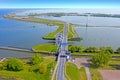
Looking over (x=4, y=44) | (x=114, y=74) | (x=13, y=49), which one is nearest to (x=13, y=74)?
(x=114, y=74)

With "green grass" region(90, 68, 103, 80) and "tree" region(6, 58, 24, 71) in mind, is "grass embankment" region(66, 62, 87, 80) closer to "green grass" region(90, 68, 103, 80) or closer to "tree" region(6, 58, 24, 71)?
"green grass" region(90, 68, 103, 80)

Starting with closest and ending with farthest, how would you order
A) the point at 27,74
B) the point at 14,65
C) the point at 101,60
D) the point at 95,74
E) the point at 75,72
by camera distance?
the point at 27,74
the point at 75,72
the point at 95,74
the point at 14,65
the point at 101,60

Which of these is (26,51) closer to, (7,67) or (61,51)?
(61,51)

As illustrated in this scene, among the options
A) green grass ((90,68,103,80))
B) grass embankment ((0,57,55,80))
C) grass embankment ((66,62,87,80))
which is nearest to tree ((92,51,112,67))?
green grass ((90,68,103,80))

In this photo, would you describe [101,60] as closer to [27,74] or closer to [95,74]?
[95,74]

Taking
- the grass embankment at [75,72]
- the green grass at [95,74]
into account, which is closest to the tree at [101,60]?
the green grass at [95,74]

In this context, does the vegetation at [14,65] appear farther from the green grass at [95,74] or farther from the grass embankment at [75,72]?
the green grass at [95,74]

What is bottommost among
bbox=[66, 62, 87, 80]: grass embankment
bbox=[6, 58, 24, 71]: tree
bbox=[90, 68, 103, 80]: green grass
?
bbox=[90, 68, 103, 80]: green grass

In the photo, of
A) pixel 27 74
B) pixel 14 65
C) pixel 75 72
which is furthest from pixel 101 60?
pixel 14 65
